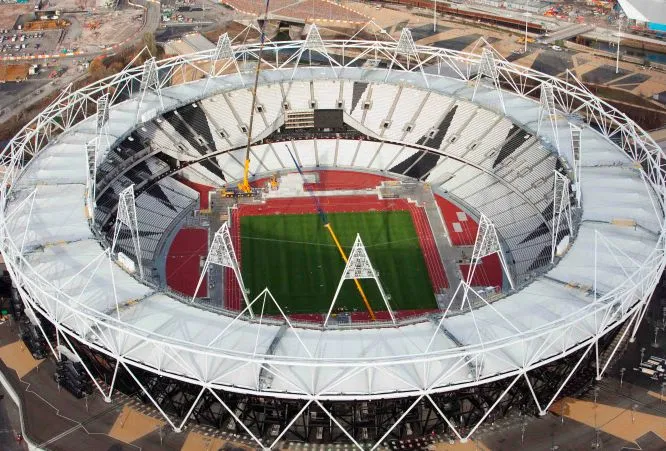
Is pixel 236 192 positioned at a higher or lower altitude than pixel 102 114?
lower

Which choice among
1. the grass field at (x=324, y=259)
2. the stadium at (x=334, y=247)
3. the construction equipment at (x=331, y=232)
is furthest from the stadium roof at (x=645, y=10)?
the construction equipment at (x=331, y=232)

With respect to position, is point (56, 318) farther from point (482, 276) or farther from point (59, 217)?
point (482, 276)

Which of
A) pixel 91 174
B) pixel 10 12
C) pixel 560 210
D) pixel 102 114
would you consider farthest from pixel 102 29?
pixel 560 210

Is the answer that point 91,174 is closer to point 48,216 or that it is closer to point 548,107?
point 48,216

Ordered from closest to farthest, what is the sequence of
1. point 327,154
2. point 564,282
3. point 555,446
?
point 555,446, point 564,282, point 327,154

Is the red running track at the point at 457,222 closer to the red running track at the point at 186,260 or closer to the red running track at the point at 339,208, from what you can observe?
the red running track at the point at 339,208

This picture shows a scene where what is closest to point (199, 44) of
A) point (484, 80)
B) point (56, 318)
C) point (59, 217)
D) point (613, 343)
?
point (484, 80)

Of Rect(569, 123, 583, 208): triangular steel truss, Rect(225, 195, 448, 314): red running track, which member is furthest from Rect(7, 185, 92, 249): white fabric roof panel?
Rect(569, 123, 583, 208): triangular steel truss
